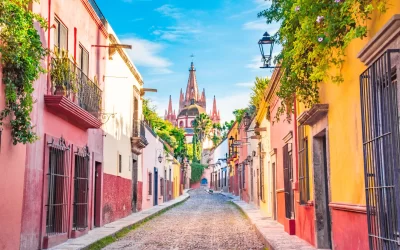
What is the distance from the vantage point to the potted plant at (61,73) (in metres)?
10.9

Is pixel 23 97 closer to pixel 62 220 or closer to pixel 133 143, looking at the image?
pixel 62 220

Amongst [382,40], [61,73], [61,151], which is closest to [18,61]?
[61,73]

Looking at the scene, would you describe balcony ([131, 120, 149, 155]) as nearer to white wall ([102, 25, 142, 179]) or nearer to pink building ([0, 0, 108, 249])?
white wall ([102, 25, 142, 179])

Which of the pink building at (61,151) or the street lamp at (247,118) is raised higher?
the street lamp at (247,118)

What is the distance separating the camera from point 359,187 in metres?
6.82

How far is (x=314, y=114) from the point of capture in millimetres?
9023

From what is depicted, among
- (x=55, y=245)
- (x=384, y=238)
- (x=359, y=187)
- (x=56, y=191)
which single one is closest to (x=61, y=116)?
(x=56, y=191)

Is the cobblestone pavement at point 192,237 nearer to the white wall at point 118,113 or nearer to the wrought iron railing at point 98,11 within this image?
the white wall at point 118,113

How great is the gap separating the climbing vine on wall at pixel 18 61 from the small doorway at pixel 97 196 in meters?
7.06

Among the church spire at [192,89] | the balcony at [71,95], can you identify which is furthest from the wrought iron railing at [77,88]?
the church spire at [192,89]

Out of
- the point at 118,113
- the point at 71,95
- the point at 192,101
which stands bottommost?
the point at 71,95

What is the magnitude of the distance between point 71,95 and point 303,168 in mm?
5609

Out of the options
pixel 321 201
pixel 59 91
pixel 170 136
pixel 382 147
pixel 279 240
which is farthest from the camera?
pixel 170 136

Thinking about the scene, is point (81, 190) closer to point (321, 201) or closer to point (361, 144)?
point (321, 201)
